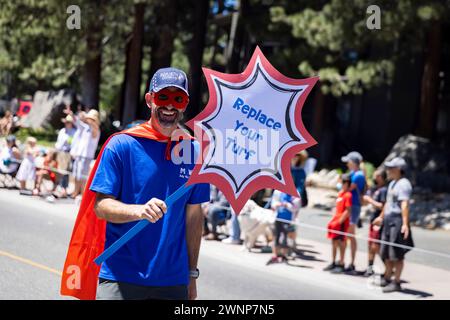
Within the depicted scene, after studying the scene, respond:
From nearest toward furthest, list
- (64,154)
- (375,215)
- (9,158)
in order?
(375,215) → (64,154) → (9,158)

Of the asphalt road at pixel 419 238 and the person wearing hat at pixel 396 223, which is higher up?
the person wearing hat at pixel 396 223

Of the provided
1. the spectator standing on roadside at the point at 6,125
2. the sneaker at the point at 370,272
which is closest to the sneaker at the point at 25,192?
the spectator standing on roadside at the point at 6,125

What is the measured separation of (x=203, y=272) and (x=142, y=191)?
6.91 m

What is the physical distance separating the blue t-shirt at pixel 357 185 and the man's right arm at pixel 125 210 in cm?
838

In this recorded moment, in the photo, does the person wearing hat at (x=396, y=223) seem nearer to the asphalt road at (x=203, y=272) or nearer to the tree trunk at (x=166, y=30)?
the asphalt road at (x=203, y=272)

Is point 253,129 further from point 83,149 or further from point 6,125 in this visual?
point 6,125

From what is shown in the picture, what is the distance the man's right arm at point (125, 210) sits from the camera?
3846 millimetres

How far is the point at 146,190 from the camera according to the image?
4.13m

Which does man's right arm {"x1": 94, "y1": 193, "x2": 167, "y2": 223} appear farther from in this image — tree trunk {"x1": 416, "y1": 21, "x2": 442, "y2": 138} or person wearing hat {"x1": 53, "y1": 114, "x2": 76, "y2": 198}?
tree trunk {"x1": 416, "y1": 21, "x2": 442, "y2": 138}

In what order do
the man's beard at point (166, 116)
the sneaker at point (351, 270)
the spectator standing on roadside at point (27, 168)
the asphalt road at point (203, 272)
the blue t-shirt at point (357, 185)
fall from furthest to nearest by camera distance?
1. the spectator standing on roadside at point (27, 168)
2. the blue t-shirt at point (357, 185)
3. the sneaker at point (351, 270)
4. the asphalt road at point (203, 272)
5. the man's beard at point (166, 116)

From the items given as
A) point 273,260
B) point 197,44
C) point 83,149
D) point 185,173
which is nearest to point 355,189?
point 273,260

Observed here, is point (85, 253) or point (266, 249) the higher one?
point (85, 253)
